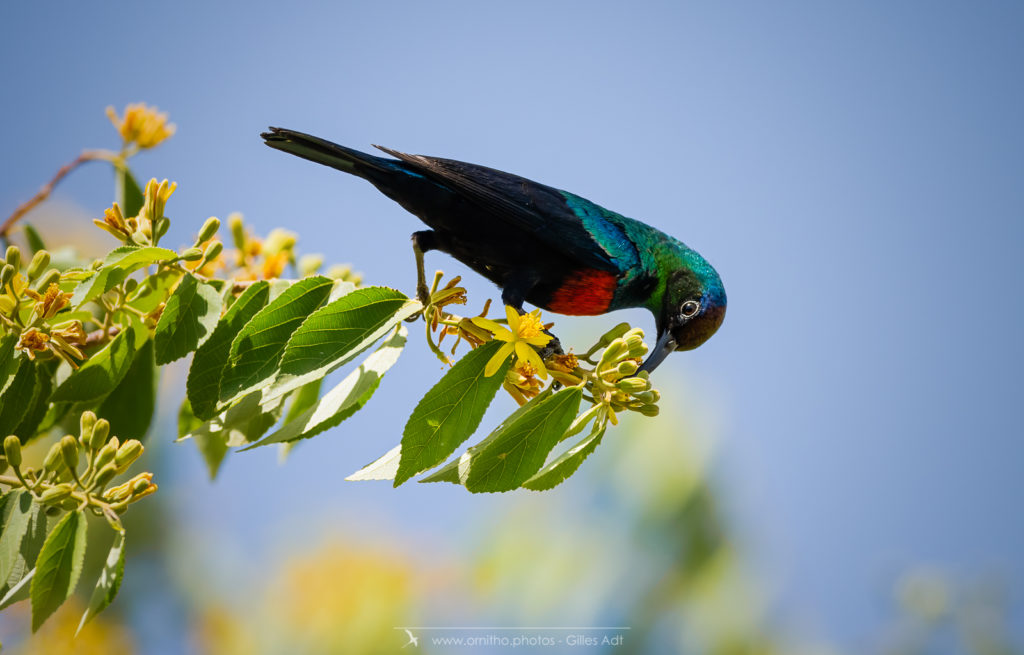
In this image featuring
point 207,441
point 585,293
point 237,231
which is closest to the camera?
point 207,441

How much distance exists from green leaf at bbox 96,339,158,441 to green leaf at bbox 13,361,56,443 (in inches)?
7.1

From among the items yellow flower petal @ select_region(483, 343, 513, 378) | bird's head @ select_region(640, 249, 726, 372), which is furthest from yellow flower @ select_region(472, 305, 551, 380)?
bird's head @ select_region(640, 249, 726, 372)

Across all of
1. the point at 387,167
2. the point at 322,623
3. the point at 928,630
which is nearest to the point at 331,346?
the point at 387,167

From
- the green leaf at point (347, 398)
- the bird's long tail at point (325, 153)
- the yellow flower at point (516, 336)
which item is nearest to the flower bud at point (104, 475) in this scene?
the green leaf at point (347, 398)

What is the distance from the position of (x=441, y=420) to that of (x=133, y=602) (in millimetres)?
7522

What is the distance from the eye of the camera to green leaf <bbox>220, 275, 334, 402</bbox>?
2166 millimetres

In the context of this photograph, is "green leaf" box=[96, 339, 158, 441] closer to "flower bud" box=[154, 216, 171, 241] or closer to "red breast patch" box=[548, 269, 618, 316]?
"flower bud" box=[154, 216, 171, 241]

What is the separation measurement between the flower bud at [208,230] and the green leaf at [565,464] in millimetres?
1197

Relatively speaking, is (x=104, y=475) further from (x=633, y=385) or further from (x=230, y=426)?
(x=633, y=385)

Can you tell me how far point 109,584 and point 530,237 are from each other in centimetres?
209

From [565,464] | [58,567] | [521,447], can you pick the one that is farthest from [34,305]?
[565,464]

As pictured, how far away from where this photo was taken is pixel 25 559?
2.06 m

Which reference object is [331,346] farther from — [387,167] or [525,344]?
[387,167]

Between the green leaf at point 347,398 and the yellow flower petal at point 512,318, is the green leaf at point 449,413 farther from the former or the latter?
the green leaf at point 347,398
